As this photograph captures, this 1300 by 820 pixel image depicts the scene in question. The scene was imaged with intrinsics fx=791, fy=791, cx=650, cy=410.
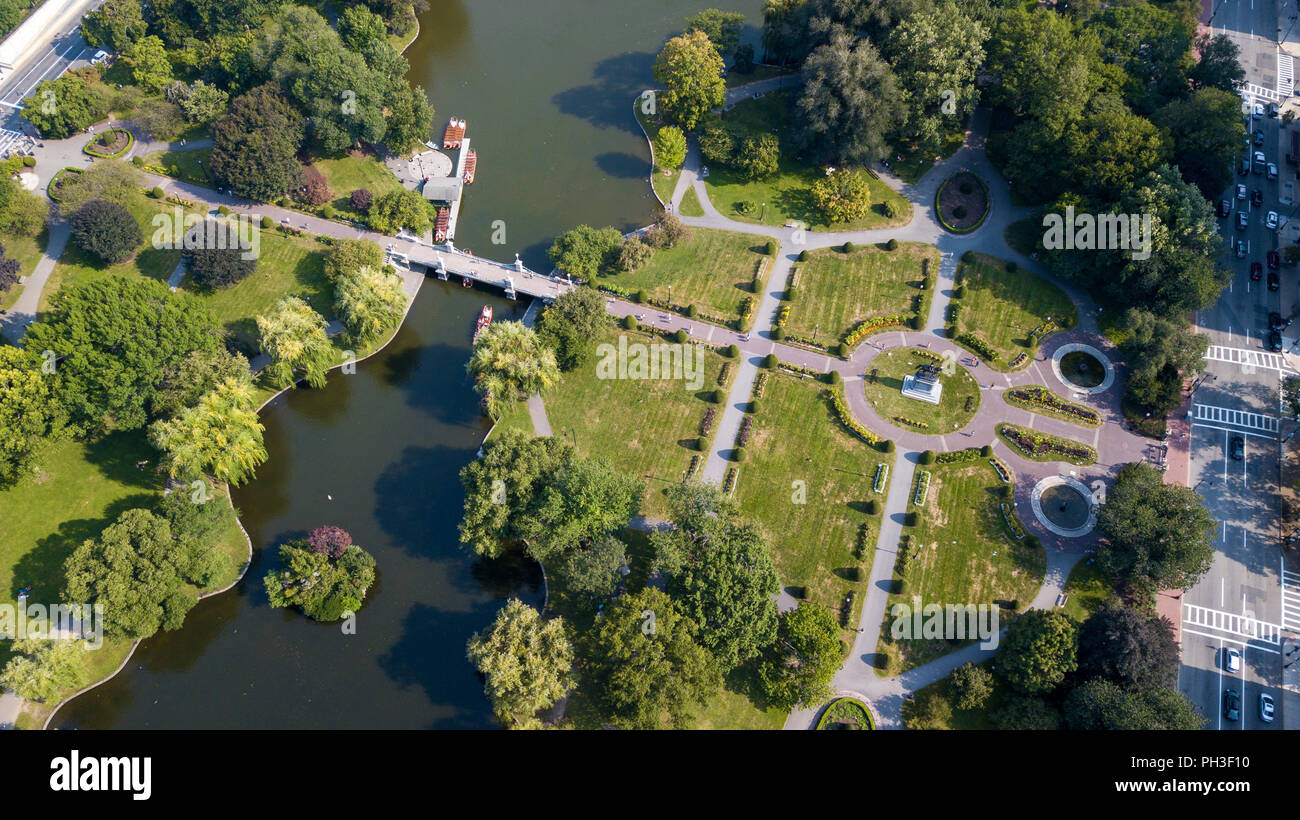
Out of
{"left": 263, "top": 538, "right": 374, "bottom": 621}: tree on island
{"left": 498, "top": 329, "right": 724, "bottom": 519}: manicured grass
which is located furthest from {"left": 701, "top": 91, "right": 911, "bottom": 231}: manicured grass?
{"left": 263, "top": 538, "right": 374, "bottom": 621}: tree on island

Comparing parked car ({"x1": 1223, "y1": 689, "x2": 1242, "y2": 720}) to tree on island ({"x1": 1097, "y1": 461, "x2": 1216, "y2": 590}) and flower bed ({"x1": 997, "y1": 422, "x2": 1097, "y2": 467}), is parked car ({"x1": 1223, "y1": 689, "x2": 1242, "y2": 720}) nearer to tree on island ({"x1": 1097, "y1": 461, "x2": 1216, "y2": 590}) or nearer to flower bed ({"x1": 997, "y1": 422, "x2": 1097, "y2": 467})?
tree on island ({"x1": 1097, "y1": 461, "x2": 1216, "y2": 590})

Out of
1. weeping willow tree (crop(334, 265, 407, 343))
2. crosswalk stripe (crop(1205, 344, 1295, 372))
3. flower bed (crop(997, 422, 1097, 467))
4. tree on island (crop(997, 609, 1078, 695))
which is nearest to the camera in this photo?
tree on island (crop(997, 609, 1078, 695))

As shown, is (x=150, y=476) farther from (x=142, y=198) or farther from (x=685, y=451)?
(x=685, y=451)

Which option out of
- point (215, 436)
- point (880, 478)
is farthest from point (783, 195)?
point (215, 436)

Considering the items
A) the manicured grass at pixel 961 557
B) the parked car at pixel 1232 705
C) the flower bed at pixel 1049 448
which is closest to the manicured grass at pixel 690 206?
the manicured grass at pixel 961 557

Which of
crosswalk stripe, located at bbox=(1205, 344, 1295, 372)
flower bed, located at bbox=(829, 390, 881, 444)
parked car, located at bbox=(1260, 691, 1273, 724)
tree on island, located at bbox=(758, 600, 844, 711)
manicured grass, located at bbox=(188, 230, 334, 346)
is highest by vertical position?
manicured grass, located at bbox=(188, 230, 334, 346)

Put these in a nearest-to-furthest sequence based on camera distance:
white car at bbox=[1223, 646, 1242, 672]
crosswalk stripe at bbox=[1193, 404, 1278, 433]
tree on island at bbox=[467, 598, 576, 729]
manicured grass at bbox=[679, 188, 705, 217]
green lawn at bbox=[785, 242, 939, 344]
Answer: tree on island at bbox=[467, 598, 576, 729] < white car at bbox=[1223, 646, 1242, 672] < crosswalk stripe at bbox=[1193, 404, 1278, 433] < green lawn at bbox=[785, 242, 939, 344] < manicured grass at bbox=[679, 188, 705, 217]

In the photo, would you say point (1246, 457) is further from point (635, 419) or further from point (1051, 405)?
point (635, 419)
